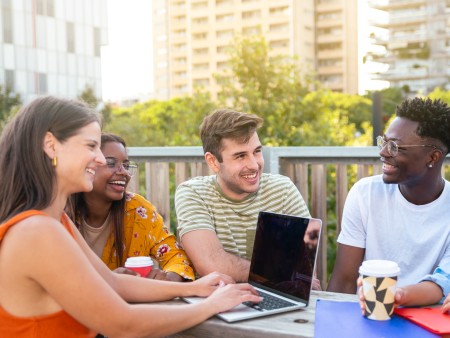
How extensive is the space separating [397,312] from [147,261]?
880mm

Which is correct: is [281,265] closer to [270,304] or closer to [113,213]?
[270,304]

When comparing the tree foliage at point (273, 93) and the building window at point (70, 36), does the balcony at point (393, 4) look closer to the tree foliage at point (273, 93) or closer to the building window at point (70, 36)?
the tree foliage at point (273, 93)

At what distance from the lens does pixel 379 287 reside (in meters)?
1.63

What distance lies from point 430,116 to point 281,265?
35.2 inches

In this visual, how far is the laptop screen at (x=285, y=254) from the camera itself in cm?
183

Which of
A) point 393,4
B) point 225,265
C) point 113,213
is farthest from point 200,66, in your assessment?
point 225,265

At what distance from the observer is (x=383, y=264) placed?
1.63 meters

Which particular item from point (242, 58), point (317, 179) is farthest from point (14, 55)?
point (317, 179)

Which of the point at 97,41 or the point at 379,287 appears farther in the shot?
the point at 97,41

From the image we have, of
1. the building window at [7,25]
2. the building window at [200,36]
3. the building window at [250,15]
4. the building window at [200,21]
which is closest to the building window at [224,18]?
the building window at [250,15]

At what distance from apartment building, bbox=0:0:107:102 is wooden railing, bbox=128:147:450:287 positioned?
33475 mm

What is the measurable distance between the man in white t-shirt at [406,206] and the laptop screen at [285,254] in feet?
1.62

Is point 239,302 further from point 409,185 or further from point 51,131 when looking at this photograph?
point 409,185

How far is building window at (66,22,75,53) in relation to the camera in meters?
41.0
